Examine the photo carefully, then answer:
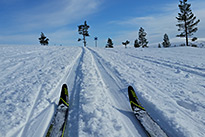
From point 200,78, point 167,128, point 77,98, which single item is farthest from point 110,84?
point 200,78

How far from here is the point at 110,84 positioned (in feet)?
14.7

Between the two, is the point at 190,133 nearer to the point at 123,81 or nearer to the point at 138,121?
the point at 138,121

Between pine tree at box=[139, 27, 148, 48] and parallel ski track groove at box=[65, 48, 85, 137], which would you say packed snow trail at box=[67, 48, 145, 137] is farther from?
pine tree at box=[139, 27, 148, 48]

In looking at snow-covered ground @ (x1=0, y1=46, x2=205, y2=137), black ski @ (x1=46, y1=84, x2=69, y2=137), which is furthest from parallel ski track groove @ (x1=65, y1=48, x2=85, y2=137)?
black ski @ (x1=46, y1=84, x2=69, y2=137)

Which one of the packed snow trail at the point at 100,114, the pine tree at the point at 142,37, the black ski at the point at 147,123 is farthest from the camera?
the pine tree at the point at 142,37

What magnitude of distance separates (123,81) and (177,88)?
175 centimetres

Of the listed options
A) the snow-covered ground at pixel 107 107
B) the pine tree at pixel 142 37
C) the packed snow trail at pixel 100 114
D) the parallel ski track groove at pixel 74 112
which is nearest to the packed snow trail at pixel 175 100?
the snow-covered ground at pixel 107 107

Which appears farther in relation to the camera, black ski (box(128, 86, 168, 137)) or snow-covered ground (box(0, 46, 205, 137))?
snow-covered ground (box(0, 46, 205, 137))

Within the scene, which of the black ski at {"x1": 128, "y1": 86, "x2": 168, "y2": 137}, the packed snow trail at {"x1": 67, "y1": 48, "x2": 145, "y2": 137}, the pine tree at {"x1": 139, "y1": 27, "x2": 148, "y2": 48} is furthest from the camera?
the pine tree at {"x1": 139, "y1": 27, "x2": 148, "y2": 48}

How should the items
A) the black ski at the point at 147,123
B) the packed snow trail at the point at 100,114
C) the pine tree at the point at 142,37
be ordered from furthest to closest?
the pine tree at the point at 142,37
the packed snow trail at the point at 100,114
the black ski at the point at 147,123

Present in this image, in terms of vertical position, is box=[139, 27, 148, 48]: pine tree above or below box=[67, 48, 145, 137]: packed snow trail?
above

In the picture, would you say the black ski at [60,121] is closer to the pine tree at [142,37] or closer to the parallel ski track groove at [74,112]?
the parallel ski track groove at [74,112]

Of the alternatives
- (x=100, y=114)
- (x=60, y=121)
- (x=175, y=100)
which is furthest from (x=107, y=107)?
(x=175, y=100)

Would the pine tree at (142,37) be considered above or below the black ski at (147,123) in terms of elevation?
above
